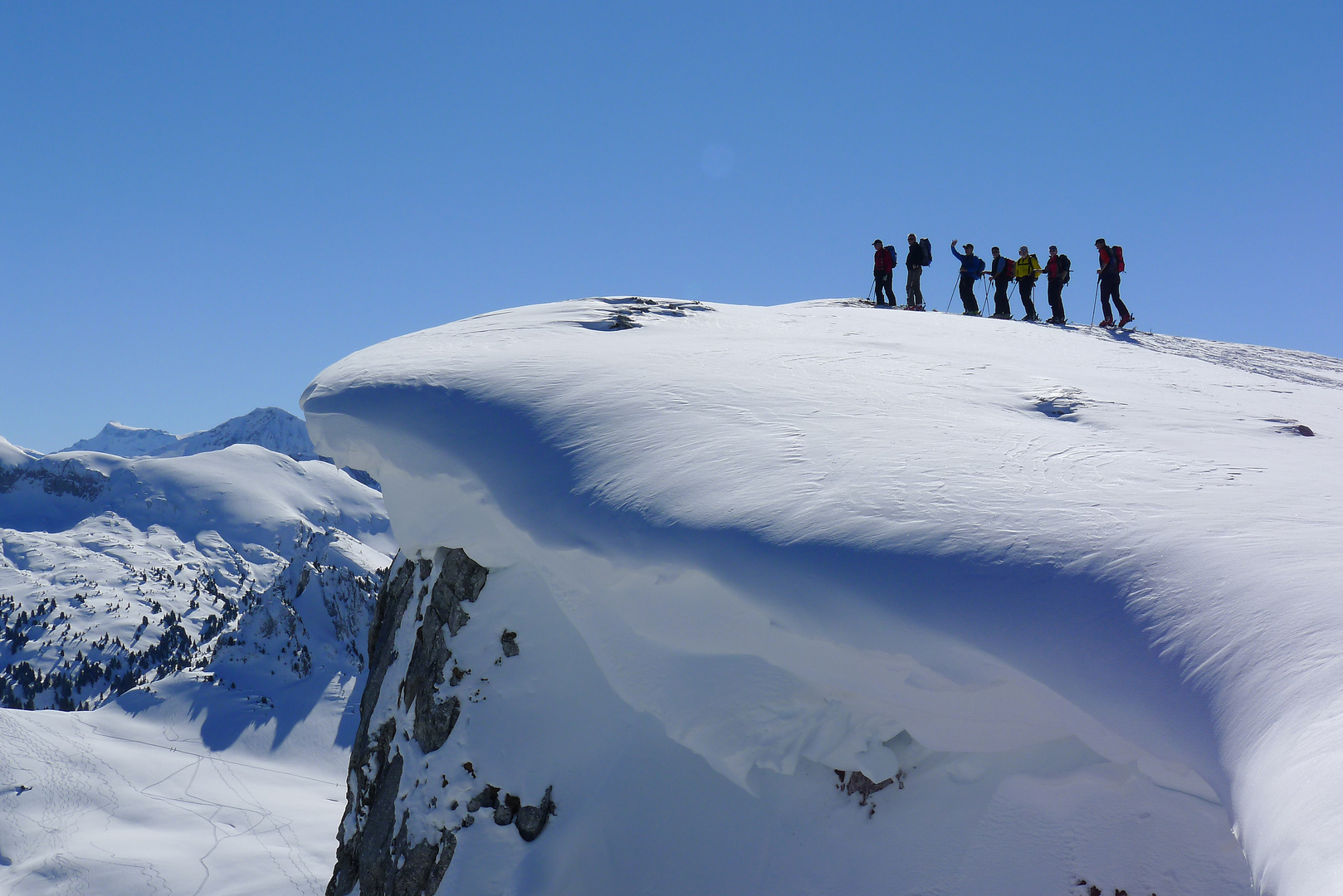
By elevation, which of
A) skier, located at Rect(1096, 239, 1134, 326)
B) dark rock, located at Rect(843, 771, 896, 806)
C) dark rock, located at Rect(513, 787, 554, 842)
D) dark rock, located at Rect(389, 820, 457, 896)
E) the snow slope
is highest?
skier, located at Rect(1096, 239, 1134, 326)

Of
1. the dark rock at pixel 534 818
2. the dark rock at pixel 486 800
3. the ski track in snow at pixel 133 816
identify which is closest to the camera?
the dark rock at pixel 534 818

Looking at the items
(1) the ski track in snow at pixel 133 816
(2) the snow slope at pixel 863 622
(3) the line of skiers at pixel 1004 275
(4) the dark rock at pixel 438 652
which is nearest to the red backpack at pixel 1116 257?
(3) the line of skiers at pixel 1004 275

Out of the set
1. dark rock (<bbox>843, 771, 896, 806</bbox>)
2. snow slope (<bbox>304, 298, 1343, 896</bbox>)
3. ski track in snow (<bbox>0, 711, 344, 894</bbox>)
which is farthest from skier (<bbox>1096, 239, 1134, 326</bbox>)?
ski track in snow (<bbox>0, 711, 344, 894</bbox>)

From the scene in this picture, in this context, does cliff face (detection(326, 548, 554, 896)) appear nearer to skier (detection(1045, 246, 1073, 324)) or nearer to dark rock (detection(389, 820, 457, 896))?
dark rock (detection(389, 820, 457, 896))

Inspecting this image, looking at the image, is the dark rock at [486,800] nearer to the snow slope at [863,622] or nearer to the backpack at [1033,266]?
the snow slope at [863,622]

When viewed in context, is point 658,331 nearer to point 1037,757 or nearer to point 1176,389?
point 1176,389

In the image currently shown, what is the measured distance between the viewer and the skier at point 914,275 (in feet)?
60.0

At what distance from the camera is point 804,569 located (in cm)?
411

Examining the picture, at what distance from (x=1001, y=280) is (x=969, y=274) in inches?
28.1

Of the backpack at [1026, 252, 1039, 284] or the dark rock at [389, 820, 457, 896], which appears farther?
the backpack at [1026, 252, 1039, 284]

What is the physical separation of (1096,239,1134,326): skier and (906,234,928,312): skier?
3.66 metres

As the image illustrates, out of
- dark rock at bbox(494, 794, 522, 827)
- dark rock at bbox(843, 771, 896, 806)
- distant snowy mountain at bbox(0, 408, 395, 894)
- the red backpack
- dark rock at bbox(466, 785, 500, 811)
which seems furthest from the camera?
distant snowy mountain at bbox(0, 408, 395, 894)

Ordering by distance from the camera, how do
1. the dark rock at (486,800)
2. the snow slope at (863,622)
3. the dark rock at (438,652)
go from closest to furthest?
the snow slope at (863,622)
the dark rock at (486,800)
the dark rock at (438,652)

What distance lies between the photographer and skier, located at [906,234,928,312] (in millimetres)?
18298
